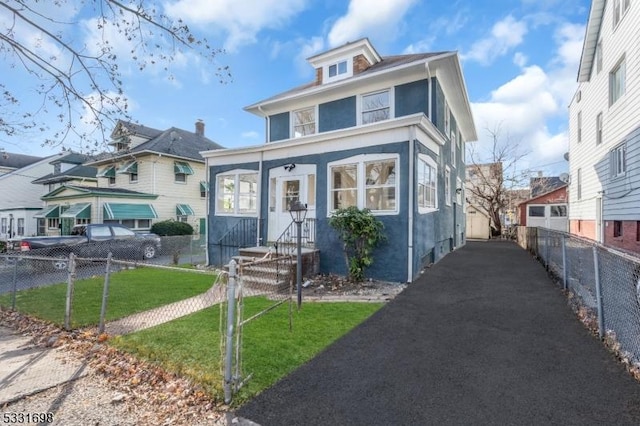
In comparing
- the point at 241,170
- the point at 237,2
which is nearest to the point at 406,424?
the point at 237,2

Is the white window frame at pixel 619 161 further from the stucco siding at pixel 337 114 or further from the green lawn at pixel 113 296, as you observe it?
the green lawn at pixel 113 296

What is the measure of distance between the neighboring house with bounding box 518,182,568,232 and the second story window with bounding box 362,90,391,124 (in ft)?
69.6

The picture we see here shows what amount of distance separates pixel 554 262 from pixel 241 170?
10042mm

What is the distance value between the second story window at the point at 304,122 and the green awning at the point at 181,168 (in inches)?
436

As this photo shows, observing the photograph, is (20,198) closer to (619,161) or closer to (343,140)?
(343,140)

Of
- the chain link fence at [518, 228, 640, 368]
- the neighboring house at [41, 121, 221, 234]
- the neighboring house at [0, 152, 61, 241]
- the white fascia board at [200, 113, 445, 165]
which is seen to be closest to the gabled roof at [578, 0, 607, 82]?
the white fascia board at [200, 113, 445, 165]

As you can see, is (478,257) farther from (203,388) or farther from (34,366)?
(34,366)

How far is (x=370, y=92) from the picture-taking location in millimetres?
11695

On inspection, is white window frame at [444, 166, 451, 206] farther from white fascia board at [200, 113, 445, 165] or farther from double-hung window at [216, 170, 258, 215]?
double-hung window at [216, 170, 258, 215]

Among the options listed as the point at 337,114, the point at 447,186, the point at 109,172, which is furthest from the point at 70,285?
the point at 109,172

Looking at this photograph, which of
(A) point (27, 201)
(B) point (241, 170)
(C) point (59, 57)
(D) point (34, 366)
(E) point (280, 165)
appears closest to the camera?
(D) point (34, 366)

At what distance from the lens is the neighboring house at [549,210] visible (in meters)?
25.4

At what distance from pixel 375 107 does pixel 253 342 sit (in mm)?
9625

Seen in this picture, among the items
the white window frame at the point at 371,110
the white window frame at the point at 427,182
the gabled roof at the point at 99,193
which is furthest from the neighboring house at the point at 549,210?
the gabled roof at the point at 99,193
